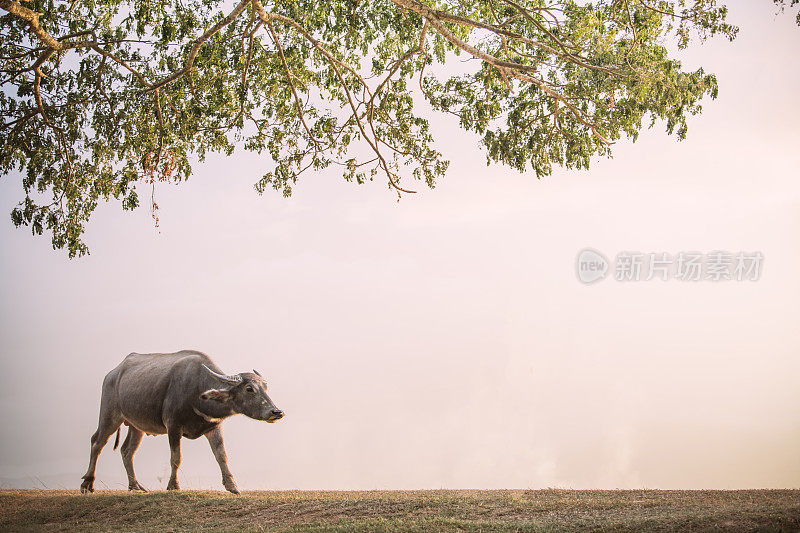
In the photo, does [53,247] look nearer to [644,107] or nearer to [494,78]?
[494,78]

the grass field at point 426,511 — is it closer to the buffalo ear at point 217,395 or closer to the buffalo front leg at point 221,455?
the buffalo front leg at point 221,455

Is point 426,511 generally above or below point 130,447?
above

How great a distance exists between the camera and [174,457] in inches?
518

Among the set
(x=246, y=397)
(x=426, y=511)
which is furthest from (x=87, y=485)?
(x=426, y=511)

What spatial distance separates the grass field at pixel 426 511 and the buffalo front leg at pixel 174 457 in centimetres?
74

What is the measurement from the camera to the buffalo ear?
496 inches

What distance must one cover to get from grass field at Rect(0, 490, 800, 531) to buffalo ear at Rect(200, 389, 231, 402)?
164cm

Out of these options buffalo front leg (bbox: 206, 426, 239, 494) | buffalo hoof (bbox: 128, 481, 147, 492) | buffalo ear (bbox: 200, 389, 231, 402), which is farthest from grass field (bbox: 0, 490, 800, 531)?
buffalo ear (bbox: 200, 389, 231, 402)

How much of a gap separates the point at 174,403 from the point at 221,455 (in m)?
1.40

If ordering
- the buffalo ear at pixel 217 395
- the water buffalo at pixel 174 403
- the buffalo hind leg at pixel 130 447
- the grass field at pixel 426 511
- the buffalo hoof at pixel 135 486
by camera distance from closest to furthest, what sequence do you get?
the grass field at pixel 426 511 → the buffalo ear at pixel 217 395 → the water buffalo at pixel 174 403 → the buffalo hoof at pixel 135 486 → the buffalo hind leg at pixel 130 447

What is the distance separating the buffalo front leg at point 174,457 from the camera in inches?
513

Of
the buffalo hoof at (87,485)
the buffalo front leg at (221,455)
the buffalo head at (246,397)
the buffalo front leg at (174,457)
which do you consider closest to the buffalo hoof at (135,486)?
the buffalo hoof at (87,485)

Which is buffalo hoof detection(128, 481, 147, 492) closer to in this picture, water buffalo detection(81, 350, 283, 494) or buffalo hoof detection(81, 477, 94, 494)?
water buffalo detection(81, 350, 283, 494)

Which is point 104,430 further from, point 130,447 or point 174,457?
point 174,457
